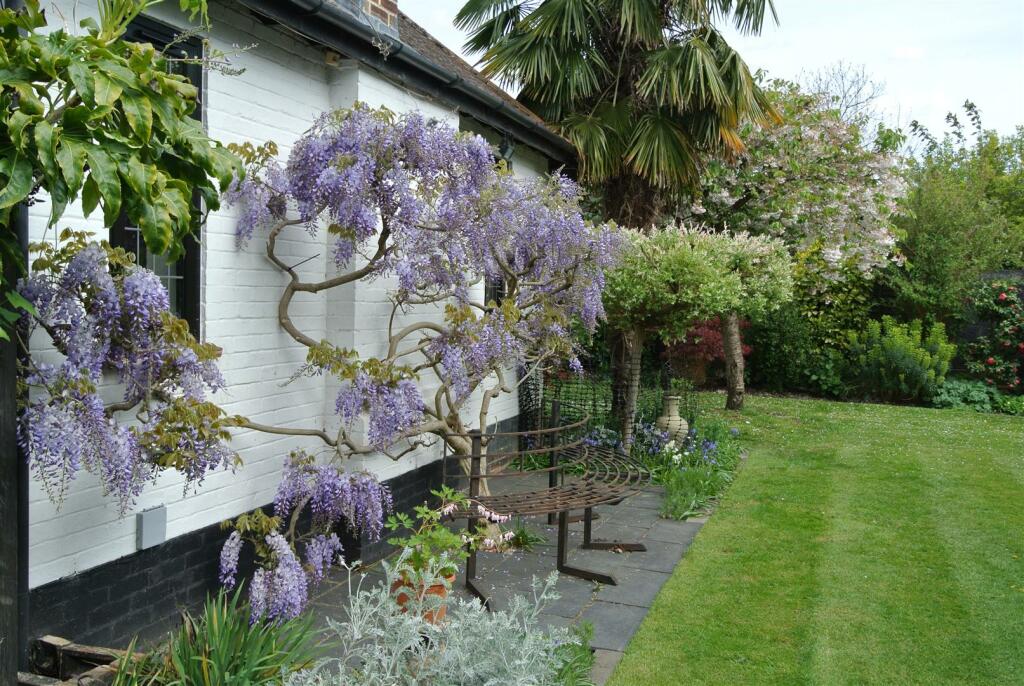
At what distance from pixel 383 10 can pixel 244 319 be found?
2.85 metres

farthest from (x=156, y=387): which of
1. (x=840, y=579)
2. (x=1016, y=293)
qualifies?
(x=1016, y=293)

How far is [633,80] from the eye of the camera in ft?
34.3

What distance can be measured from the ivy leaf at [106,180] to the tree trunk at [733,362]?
37.6ft

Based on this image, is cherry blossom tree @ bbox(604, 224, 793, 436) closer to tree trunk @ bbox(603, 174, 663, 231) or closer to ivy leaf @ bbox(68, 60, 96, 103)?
tree trunk @ bbox(603, 174, 663, 231)

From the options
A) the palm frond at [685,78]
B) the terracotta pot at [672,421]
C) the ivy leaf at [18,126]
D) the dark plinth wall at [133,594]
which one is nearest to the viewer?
the ivy leaf at [18,126]

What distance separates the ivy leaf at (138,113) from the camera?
101 inches

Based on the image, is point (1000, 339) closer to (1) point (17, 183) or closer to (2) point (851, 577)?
(2) point (851, 577)

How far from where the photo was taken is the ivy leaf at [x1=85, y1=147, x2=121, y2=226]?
2406 mm

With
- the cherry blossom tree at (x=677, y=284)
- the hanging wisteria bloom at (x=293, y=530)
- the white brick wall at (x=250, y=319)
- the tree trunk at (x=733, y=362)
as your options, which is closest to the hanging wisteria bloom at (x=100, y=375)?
the white brick wall at (x=250, y=319)

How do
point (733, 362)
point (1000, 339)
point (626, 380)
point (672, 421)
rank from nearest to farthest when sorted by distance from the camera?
point (672, 421) → point (626, 380) → point (733, 362) → point (1000, 339)

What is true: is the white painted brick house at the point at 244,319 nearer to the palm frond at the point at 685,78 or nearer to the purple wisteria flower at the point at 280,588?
the purple wisteria flower at the point at 280,588

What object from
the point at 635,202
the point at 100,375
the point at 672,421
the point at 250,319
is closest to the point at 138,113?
the point at 100,375

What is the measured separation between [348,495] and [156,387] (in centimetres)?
144

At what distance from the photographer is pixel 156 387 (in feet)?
12.3
